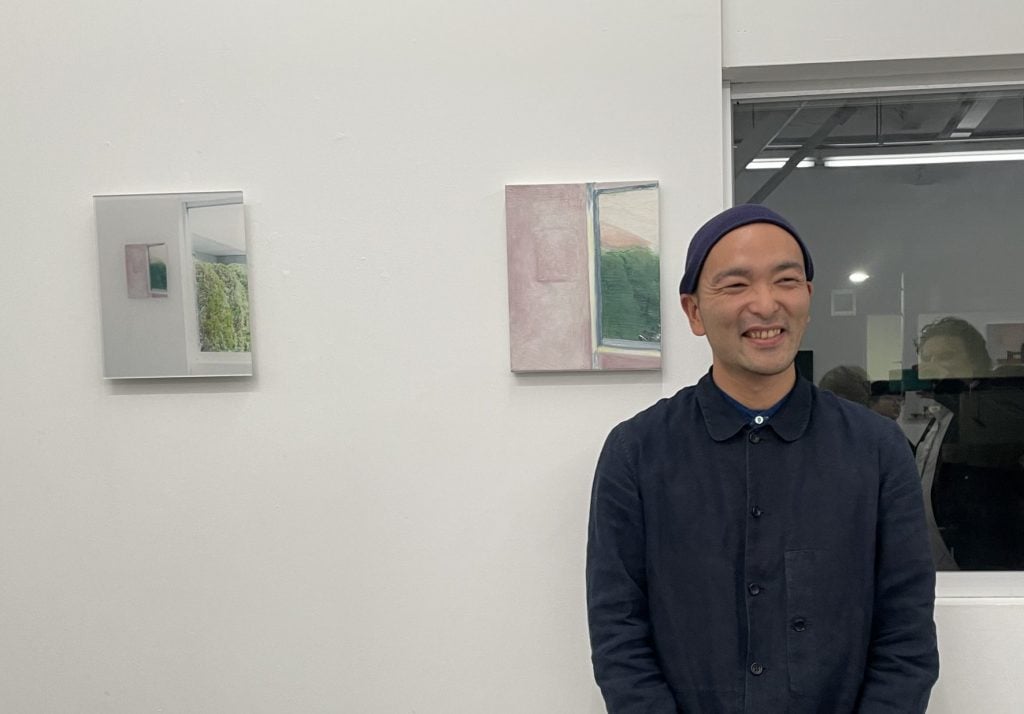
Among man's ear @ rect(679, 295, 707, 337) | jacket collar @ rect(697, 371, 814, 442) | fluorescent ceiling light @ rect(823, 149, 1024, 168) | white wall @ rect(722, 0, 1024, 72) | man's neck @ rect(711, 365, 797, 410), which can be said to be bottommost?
jacket collar @ rect(697, 371, 814, 442)

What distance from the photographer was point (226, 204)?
170 centimetres

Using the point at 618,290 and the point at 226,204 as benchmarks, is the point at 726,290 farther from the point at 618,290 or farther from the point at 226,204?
the point at 226,204

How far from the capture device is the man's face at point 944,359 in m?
1.76

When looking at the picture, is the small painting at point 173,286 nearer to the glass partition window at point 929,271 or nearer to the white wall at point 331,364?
the white wall at point 331,364

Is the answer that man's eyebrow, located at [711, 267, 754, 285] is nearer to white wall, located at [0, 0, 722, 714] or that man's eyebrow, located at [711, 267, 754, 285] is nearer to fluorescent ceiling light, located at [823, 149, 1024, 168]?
white wall, located at [0, 0, 722, 714]

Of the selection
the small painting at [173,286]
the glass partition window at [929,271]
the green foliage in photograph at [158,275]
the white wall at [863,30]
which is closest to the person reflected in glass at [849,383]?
the glass partition window at [929,271]

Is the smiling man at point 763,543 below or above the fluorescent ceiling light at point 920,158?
below

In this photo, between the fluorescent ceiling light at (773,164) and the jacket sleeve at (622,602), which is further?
the fluorescent ceiling light at (773,164)

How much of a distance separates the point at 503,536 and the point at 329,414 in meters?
0.45

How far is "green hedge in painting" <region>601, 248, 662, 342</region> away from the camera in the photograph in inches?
65.0

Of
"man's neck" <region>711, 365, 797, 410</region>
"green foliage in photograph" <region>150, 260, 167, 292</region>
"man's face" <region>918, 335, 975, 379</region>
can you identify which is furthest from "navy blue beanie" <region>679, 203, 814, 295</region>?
"green foliage in photograph" <region>150, 260, 167, 292</region>

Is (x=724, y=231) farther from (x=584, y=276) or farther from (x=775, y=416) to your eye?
(x=584, y=276)

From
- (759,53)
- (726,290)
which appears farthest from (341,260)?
(759,53)

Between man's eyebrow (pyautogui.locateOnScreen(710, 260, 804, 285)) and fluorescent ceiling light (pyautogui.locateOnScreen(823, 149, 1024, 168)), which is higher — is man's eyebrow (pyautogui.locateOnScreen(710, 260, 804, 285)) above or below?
below
